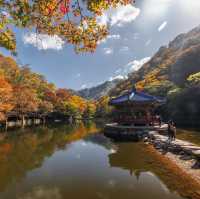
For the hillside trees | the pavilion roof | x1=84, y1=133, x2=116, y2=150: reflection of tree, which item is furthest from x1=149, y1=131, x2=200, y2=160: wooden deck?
the hillside trees

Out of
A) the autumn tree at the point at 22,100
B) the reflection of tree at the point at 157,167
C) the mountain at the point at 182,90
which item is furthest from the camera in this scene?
the mountain at the point at 182,90

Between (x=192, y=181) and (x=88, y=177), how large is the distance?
493 cm

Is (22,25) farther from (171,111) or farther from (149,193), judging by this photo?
(171,111)

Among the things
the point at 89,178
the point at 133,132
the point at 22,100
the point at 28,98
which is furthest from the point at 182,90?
the point at 89,178

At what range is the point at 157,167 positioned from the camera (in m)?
12.9

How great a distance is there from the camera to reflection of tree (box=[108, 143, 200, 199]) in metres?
9.46

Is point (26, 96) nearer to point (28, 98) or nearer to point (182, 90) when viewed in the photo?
point (28, 98)

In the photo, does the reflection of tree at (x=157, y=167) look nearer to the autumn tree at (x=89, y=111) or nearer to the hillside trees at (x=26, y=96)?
the hillside trees at (x=26, y=96)

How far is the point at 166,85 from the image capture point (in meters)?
59.5

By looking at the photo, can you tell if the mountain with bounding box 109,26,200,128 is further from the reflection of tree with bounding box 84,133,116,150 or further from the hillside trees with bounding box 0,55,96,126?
the hillside trees with bounding box 0,55,96,126

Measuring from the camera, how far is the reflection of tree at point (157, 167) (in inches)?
373

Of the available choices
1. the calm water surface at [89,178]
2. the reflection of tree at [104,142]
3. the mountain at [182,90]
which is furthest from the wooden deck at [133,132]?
the mountain at [182,90]

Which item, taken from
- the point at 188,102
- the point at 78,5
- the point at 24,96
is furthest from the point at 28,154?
the point at 188,102

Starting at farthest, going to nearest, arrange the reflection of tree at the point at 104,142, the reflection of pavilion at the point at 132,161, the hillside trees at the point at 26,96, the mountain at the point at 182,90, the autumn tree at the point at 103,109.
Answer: the autumn tree at the point at 103,109, the mountain at the point at 182,90, the hillside trees at the point at 26,96, the reflection of tree at the point at 104,142, the reflection of pavilion at the point at 132,161
